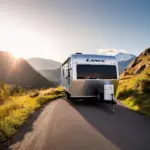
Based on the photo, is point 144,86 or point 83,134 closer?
point 83,134

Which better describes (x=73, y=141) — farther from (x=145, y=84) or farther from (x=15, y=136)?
(x=145, y=84)

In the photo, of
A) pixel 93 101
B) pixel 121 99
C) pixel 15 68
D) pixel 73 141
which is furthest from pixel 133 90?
pixel 15 68

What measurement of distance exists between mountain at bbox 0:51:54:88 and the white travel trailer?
138409mm

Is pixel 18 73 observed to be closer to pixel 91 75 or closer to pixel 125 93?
pixel 125 93

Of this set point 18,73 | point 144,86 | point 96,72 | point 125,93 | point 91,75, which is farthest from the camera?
point 18,73

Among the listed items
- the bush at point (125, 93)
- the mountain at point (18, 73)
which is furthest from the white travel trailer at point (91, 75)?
the mountain at point (18, 73)

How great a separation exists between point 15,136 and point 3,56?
17887 cm

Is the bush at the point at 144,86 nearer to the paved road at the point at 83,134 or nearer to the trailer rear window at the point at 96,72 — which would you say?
the trailer rear window at the point at 96,72

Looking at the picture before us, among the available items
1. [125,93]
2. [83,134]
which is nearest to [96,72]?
[125,93]

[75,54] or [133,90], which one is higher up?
[75,54]

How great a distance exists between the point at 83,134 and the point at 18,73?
16350 centimetres

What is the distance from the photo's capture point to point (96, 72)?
17.4 meters

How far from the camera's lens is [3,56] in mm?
179375

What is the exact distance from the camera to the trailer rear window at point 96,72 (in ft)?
56.0
